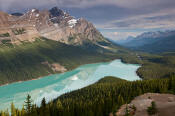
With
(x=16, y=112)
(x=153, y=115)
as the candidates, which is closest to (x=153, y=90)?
(x=153, y=115)

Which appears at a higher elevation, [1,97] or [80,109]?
[80,109]

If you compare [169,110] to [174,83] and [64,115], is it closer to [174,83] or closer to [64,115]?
[64,115]

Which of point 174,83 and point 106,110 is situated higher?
point 174,83

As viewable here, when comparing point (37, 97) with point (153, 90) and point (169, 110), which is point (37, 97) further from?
point (169, 110)

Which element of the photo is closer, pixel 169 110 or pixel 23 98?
pixel 169 110

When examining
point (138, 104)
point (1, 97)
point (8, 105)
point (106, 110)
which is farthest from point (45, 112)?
point (1, 97)

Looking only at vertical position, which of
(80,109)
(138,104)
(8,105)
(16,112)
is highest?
(138,104)

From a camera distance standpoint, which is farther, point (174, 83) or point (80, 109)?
point (174, 83)

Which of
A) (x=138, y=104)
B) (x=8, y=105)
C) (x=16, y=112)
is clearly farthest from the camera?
(x=8, y=105)

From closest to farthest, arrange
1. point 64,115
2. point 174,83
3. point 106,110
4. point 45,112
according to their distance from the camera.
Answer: point 45,112
point 64,115
point 106,110
point 174,83
